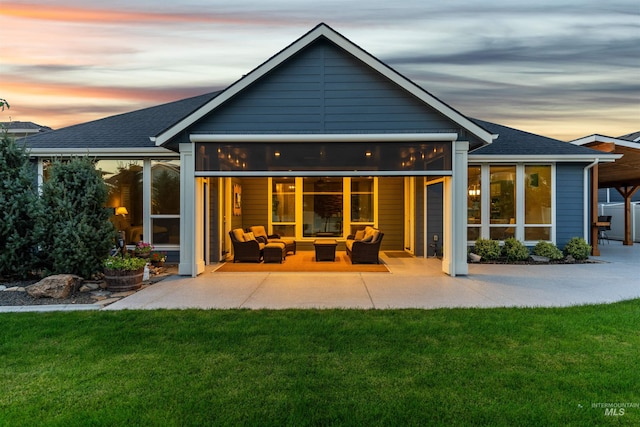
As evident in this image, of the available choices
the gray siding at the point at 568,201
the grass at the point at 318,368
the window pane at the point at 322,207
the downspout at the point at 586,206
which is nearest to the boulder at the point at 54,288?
the grass at the point at 318,368

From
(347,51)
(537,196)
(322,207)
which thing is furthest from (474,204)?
(347,51)

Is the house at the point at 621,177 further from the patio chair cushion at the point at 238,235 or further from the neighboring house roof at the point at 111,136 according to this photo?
the neighboring house roof at the point at 111,136

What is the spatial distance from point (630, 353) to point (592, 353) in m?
0.39

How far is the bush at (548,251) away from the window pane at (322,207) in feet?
19.8

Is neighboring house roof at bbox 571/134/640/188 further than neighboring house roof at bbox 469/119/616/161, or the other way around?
neighboring house roof at bbox 571/134/640/188

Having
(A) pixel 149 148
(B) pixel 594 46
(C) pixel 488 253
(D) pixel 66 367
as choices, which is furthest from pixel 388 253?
(D) pixel 66 367

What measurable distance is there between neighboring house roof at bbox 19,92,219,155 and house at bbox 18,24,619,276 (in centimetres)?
5

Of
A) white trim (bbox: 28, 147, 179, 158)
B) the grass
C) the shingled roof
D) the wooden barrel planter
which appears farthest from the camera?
the shingled roof

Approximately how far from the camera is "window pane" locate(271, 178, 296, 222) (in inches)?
539

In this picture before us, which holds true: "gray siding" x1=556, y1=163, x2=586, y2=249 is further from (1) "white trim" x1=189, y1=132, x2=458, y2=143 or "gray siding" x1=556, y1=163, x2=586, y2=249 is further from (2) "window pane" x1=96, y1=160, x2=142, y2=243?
(2) "window pane" x1=96, y1=160, x2=142, y2=243

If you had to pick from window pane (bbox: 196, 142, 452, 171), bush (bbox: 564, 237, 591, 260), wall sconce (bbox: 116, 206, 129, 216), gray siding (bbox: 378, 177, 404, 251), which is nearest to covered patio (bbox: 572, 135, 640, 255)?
bush (bbox: 564, 237, 591, 260)

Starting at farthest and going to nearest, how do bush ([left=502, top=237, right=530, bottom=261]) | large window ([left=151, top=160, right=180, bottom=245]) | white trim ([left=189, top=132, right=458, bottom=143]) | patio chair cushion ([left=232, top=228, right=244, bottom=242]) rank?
bush ([left=502, top=237, right=530, bottom=261]) → patio chair cushion ([left=232, top=228, right=244, bottom=242]) → large window ([left=151, top=160, right=180, bottom=245]) → white trim ([left=189, top=132, right=458, bottom=143])

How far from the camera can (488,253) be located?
35.3 ft

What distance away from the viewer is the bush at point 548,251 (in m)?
10.7
